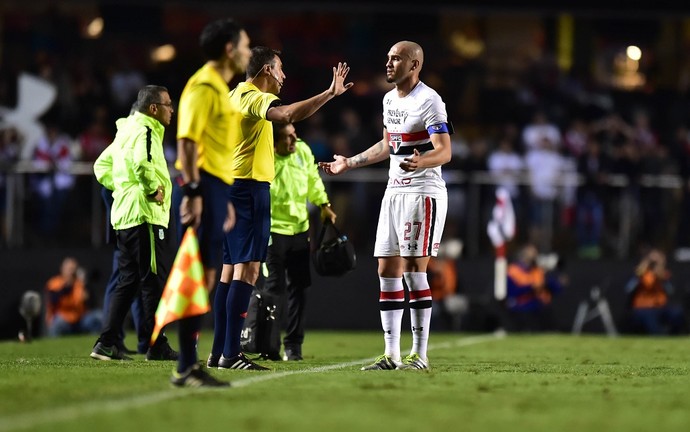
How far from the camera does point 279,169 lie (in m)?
12.1

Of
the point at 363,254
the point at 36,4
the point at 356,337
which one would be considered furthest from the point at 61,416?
the point at 36,4

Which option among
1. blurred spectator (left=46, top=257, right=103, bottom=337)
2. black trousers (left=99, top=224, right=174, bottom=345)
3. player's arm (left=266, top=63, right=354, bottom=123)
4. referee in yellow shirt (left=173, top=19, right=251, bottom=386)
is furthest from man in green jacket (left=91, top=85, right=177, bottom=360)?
blurred spectator (left=46, top=257, right=103, bottom=337)

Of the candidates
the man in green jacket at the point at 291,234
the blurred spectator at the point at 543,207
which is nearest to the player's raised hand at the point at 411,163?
the man in green jacket at the point at 291,234

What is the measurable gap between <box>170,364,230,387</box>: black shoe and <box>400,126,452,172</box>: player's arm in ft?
7.99

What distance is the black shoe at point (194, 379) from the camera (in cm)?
782

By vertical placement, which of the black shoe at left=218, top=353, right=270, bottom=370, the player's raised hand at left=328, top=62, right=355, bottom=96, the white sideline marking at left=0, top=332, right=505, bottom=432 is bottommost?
the white sideline marking at left=0, top=332, right=505, bottom=432

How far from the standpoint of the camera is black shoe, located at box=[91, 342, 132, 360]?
11234mm

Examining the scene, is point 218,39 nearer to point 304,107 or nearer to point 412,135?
point 304,107

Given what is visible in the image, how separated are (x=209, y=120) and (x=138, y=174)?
3.38m

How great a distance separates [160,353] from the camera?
1131cm

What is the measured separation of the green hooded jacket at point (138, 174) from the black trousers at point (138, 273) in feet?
0.35

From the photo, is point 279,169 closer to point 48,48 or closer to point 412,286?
point 412,286

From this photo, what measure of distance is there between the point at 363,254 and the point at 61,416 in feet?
46.1

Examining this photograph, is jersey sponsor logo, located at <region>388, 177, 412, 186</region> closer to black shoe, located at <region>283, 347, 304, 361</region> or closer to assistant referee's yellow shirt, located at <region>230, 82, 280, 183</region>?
assistant referee's yellow shirt, located at <region>230, 82, 280, 183</region>
